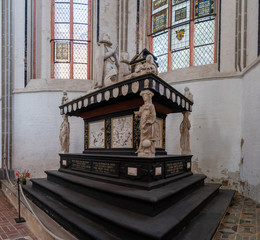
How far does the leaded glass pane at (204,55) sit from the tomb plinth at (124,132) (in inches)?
103

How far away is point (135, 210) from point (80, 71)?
787 cm

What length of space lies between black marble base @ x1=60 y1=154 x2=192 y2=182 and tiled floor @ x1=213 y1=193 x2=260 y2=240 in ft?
4.45

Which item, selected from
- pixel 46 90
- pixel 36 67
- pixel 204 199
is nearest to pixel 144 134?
pixel 204 199

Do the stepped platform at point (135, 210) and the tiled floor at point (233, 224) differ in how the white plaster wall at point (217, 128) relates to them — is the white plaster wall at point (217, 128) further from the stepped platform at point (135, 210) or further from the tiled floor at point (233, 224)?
the stepped platform at point (135, 210)

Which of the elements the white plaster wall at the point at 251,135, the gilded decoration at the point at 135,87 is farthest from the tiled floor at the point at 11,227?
the white plaster wall at the point at 251,135

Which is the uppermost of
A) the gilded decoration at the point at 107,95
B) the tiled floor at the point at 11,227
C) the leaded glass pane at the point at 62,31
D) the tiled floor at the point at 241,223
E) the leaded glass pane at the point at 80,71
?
the leaded glass pane at the point at 62,31

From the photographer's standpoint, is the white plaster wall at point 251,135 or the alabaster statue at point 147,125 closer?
the alabaster statue at point 147,125

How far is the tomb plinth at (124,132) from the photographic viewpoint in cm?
424

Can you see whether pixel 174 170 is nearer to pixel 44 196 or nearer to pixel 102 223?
pixel 102 223

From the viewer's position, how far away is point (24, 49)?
975 centimetres

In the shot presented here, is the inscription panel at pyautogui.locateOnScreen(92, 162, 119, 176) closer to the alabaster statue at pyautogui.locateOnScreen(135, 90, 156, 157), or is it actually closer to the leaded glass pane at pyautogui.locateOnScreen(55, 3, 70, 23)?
the alabaster statue at pyautogui.locateOnScreen(135, 90, 156, 157)

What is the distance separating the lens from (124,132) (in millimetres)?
5305

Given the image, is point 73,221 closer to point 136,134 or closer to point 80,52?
point 136,134

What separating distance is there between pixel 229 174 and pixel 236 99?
7.98 feet
